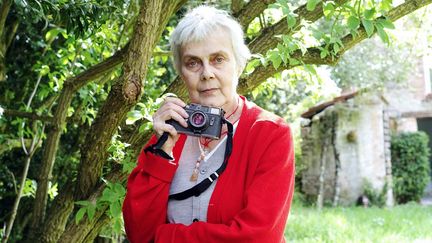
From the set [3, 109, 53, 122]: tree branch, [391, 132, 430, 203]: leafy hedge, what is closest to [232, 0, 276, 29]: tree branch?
[3, 109, 53, 122]: tree branch

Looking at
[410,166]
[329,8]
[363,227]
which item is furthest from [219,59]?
[410,166]

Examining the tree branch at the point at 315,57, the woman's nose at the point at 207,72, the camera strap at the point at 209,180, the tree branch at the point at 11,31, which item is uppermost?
the tree branch at the point at 11,31

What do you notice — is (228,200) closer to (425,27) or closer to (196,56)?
(196,56)

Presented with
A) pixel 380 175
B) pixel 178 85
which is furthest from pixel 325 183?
pixel 178 85

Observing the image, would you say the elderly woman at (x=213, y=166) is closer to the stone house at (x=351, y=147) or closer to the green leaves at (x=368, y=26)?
the green leaves at (x=368, y=26)

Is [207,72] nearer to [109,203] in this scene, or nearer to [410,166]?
[109,203]

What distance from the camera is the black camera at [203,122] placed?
164 cm

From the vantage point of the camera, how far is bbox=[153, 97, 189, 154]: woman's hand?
165cm

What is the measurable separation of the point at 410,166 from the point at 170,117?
11392mm

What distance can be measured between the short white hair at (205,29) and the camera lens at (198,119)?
0.24 m

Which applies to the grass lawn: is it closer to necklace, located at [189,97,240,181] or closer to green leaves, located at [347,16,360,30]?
green leaves, located at [347,16,360,30]

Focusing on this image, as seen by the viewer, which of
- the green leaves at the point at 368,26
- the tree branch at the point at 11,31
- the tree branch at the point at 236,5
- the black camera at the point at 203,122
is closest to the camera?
the black camera at the point at 203,122

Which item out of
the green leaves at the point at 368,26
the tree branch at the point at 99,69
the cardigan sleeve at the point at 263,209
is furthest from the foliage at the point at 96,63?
the cardigan sleeve at the point at 263,209

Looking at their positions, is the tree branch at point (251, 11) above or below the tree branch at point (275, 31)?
above
